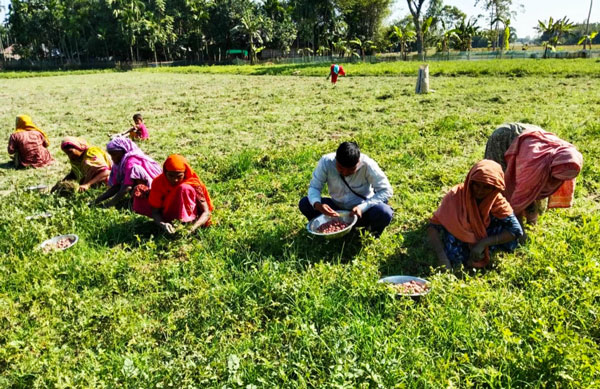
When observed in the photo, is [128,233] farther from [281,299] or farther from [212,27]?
[212,27]

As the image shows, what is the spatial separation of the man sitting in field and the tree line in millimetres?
42494

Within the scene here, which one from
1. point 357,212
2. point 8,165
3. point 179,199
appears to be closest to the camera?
point 357,212

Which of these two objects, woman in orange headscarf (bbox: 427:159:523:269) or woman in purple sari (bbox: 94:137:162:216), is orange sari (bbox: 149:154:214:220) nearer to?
woman in purple sari (bbox: 94:137:162:216)

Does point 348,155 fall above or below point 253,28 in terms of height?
below

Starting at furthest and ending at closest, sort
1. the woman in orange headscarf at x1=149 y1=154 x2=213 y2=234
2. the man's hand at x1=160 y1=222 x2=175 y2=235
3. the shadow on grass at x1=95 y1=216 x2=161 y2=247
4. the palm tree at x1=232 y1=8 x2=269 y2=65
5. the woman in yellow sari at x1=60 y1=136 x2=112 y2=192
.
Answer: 1. the palm tree at x1=232 y1=8 x2=269 y2=65
2. the woman in yellow sari at x1=60 y1=136 x2=112 y2=192
3. the shadow on grass at x1=95 y1=216 x2=161 y2=247
4. the woman in orange headscarf at x1=149 y1=154 x2=213 y2=234
5. the man's hand at x1=160 y1=222 x2=175 y2=235

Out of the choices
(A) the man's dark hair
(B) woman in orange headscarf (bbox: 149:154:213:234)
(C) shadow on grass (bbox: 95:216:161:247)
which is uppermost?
(A) the man's dark hair

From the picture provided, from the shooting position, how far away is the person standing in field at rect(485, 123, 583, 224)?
3541 mm

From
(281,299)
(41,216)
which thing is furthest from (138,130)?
(281,299)

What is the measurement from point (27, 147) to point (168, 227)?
182 inches

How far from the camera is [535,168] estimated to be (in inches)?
145

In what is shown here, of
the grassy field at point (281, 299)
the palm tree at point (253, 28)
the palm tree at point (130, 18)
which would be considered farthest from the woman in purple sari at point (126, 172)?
the palm tree at point (130, 18)

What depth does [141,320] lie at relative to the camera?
290 centimetres

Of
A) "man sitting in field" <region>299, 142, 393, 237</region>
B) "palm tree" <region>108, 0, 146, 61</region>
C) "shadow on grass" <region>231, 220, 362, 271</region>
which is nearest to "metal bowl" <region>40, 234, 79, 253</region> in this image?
"shadow on grass" <region>231, 220, 362, 271</region>

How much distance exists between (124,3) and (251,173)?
168 ft
